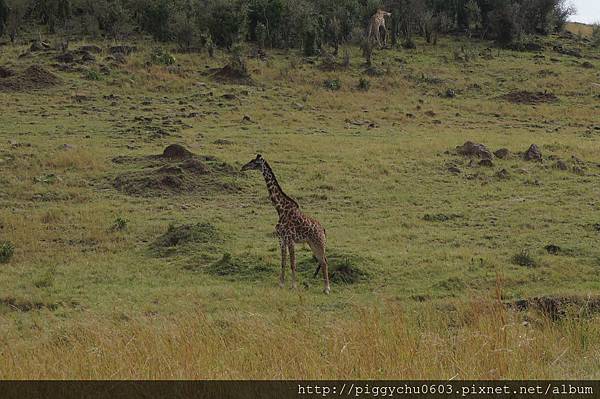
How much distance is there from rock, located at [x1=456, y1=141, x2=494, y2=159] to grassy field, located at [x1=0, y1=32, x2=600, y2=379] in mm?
756

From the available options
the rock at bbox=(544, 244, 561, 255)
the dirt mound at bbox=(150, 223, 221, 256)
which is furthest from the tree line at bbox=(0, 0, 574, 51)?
the rock at bbox=(544, 244, 561, 255)

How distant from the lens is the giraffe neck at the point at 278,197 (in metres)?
15.3

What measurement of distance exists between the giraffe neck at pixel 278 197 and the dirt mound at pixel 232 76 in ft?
81.5

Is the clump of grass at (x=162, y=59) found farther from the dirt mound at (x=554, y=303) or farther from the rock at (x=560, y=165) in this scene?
the dirt mound at (x=554, y=303)

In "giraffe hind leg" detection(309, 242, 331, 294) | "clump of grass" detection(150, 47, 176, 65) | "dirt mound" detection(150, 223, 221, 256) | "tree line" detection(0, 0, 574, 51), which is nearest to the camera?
"giraffe hind leg" detection(309, 242, 331, 294)

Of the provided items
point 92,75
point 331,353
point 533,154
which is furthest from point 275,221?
point 92,75

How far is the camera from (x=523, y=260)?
15.6 meters

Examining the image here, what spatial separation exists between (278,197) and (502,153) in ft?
48.3

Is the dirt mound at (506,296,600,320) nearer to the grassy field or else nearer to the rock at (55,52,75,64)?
the grassy field

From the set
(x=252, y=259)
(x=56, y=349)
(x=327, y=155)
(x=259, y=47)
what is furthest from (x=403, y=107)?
(x=56, y=349)

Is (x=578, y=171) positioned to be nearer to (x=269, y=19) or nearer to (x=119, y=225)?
(x=119, y=225)

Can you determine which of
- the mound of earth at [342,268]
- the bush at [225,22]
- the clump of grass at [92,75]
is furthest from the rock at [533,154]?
the bush at [225,22]

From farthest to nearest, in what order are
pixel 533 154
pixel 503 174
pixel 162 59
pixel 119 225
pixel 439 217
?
pixel 162 59, pixel 533 154, pixel 503 174, pixel 439 217, pixel 119 225

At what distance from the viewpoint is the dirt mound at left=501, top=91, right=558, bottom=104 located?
40531 mm
